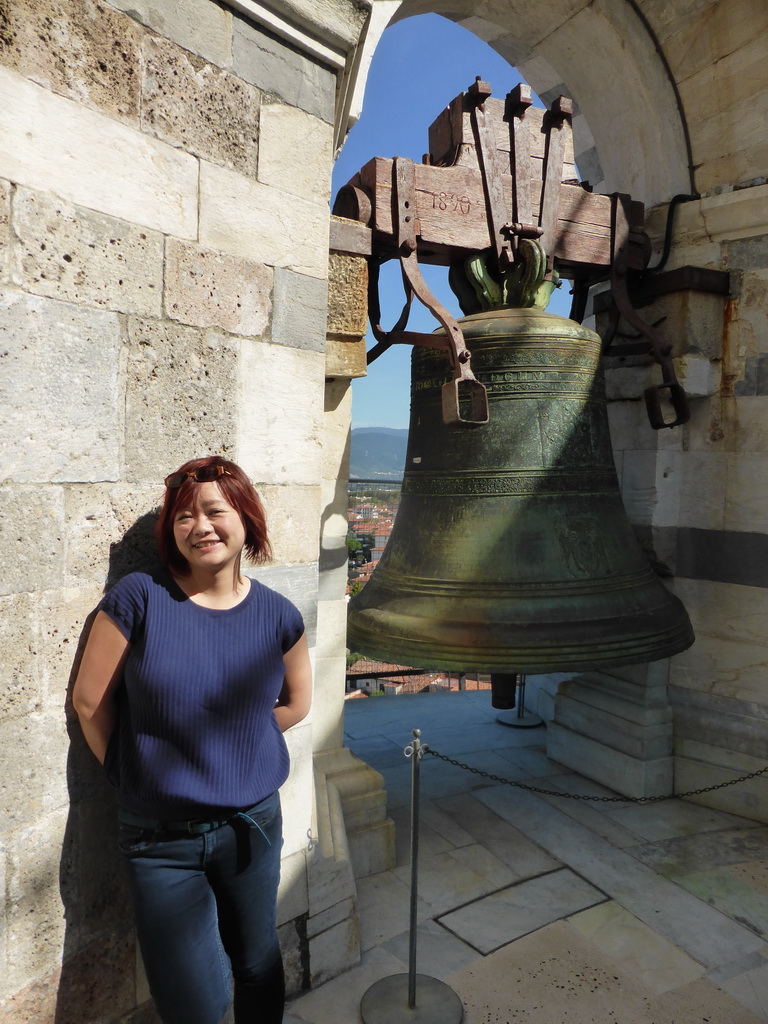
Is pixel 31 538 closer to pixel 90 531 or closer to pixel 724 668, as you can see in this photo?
pixel 90 531

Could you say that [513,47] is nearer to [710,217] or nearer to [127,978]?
[710,217]

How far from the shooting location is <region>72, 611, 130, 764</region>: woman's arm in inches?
51.3

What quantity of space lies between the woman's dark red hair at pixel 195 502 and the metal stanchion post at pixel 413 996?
0.76 metres

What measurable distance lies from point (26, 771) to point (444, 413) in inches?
50.5

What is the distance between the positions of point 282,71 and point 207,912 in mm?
1803

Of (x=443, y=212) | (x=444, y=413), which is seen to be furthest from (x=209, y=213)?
(x=443, y=212)

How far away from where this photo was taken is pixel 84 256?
4.34ft

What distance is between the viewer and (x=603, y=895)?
241 cm

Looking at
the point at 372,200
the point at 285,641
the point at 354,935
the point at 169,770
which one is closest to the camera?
the point at 169,770

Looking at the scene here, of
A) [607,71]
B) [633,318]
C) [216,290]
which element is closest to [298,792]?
[216,290]

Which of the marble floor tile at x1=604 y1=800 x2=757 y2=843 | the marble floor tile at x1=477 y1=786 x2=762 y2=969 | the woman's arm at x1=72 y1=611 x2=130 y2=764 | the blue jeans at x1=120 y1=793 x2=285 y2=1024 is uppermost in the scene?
the woman's arm at x1=72 y1=611 x2=130 y2=764

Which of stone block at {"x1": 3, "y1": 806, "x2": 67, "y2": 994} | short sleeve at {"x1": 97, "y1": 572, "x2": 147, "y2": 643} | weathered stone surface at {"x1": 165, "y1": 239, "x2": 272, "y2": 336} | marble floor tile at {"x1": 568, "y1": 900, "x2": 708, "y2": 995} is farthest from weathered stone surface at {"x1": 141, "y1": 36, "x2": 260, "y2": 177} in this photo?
marble floor tile at {"x1": 568, "y1": 900, "x2": 708, "y2": 995}

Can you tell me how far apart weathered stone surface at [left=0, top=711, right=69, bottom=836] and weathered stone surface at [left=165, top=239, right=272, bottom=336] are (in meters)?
0.85

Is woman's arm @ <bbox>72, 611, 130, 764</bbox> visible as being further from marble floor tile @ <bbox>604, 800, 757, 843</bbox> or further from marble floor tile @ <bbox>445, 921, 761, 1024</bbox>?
marble floor tile @ <bbox>604, 800, 757, 843</bbox>
